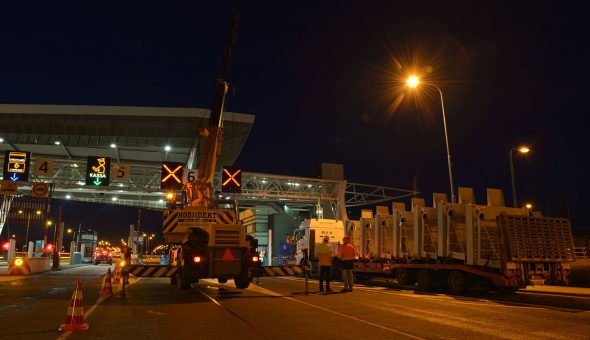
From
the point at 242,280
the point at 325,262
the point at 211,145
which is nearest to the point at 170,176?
the point at 211,145

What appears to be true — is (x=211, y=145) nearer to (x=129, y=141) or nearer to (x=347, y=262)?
(x=347, y=262)

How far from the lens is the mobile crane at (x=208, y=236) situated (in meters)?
13.9

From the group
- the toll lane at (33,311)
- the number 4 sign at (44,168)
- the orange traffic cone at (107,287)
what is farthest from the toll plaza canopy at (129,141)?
the orange traffic cone at (107,287)

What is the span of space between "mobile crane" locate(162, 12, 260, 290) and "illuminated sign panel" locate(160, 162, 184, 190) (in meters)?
7.92

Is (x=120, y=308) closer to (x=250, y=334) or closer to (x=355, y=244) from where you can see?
(x=250, y=334)

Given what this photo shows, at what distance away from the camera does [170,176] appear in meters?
25.9

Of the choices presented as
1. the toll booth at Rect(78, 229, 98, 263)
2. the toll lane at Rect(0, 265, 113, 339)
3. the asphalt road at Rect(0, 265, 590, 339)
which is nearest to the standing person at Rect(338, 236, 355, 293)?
the asphalt road at Rect(0, 265, 590, 339)

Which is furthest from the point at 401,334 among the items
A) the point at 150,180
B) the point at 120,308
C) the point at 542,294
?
the point at 150,180

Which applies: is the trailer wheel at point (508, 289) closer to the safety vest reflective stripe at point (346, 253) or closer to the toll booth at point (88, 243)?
the safety vest reflective stripe at point (346, 253)

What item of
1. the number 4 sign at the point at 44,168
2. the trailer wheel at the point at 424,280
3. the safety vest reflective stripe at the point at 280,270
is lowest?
the trailer wheel at the point at 424,280

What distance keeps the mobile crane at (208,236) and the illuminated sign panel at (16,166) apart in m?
13.5

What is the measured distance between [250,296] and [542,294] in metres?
9.03

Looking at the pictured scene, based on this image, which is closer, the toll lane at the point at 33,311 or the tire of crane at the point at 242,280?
the toll lane at the point at 33,311

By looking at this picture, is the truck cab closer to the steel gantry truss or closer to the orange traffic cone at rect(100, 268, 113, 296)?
the steel gantry truss
